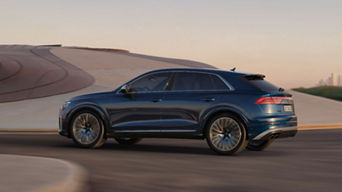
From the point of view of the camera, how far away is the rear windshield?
36.0 ft

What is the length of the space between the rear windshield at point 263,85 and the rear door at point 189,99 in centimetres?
57

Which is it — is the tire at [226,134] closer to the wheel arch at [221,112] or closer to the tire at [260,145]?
the wheel arch at [221,112]

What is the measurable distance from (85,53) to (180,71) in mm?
46467

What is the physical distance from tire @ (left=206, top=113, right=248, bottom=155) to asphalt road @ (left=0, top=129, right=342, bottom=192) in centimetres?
22

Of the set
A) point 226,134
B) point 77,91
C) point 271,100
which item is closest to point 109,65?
point 77,91

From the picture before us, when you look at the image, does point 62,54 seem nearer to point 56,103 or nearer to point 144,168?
point 56,103

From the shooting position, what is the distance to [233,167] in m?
9.12

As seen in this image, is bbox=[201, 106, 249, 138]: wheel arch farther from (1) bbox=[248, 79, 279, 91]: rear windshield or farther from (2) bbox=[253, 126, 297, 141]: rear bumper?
(1) bbox=[248, 79, 279, 91]: rear windshield

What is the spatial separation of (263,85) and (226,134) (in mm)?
1226

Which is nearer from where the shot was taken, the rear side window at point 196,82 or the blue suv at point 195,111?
the blue suv at point 195,111

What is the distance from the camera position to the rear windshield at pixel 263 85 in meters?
11.0

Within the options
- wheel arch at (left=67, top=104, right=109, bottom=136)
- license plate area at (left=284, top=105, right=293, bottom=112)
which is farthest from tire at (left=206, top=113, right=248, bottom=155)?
wheel arch at (left=67, top=104, right=109, bottom=136)

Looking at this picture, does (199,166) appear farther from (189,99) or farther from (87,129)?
(87,129)

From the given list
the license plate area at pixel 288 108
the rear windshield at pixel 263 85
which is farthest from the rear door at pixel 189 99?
the license plate area at pixel 288 108
